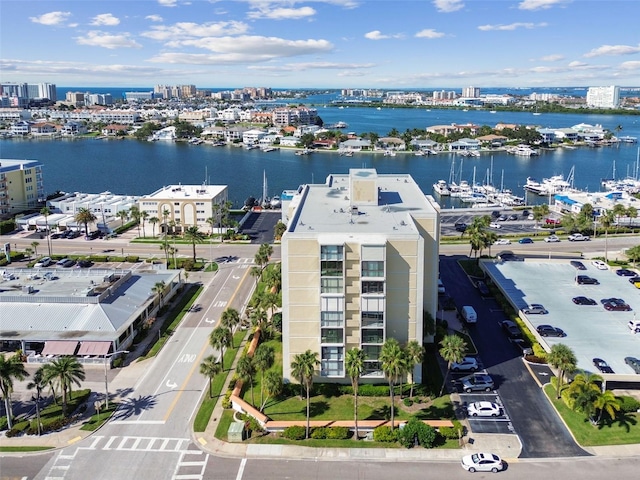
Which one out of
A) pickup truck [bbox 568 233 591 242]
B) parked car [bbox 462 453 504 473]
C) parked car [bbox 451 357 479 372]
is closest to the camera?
parked car [bbox 462 453 504 473]

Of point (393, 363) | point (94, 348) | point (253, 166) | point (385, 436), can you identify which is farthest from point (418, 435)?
point (253, 166)

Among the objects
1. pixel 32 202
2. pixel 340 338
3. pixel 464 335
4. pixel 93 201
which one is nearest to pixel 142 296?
pixel 340 338

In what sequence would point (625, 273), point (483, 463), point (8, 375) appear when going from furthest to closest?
point (625, 273) → point (8, 375) → point (483, 463)

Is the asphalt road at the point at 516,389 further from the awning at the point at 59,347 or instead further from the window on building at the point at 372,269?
the awning at the point at 59,347

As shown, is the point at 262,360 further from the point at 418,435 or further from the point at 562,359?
the point at 562,359

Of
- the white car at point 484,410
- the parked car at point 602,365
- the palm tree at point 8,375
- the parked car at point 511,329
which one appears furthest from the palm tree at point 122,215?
the parked car at point 602,365

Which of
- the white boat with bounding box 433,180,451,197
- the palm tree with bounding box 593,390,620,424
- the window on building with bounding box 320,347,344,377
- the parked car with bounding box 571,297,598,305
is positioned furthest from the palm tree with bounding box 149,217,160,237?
the white boat with bounding box 433,180,451,197

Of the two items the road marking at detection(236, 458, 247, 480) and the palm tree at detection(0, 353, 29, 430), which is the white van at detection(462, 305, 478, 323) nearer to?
the road marking at detection(236, 458, 247, 480)
